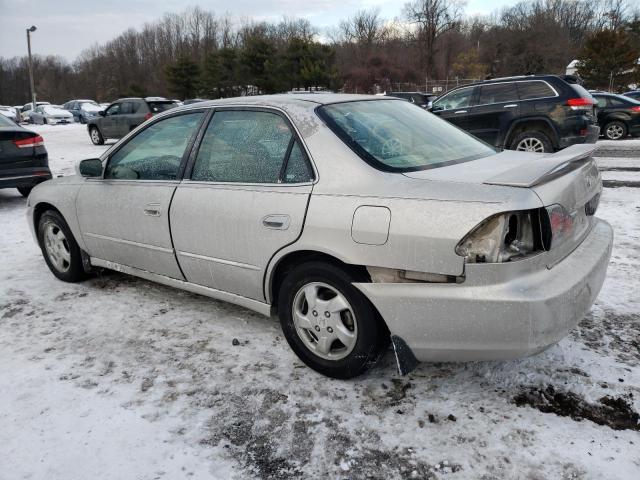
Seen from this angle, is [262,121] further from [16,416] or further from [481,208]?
[16,416]

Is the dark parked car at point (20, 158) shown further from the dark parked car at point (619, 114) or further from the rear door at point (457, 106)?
the dark parked car at point (619, 114)

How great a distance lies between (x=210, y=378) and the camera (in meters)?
2.96

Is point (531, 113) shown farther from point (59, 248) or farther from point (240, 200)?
point (59, 248)

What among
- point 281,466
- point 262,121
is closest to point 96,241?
point 262,121

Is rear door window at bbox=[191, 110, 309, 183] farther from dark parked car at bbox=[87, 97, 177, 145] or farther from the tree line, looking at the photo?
the tree line

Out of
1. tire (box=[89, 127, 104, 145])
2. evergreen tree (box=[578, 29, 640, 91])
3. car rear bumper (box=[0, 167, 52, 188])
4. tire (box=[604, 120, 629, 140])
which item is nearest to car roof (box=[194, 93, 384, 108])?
car rear bumper (box=[0, 167, 52, 188])

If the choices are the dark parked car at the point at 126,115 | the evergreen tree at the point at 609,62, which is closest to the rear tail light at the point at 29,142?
the dark parked car at the point at 126,115

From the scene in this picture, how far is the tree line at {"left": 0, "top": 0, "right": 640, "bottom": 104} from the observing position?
134ft

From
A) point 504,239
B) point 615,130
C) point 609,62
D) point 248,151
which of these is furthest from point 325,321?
point 609,62

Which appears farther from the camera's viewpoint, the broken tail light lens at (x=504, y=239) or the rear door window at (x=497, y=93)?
the rear door window at (x=497, y=93)

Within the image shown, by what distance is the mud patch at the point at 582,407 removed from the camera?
7.98 feet

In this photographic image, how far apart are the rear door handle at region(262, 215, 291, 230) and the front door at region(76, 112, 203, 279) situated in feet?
3.03

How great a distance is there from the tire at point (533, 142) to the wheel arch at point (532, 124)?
6cm

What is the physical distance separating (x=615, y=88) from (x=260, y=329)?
4265cm
